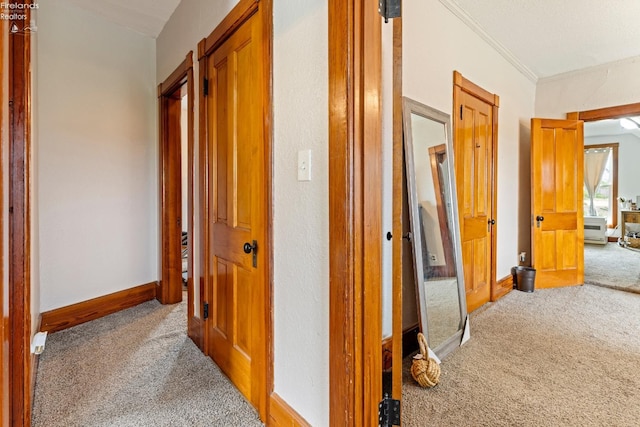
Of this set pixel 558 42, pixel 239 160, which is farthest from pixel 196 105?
pixel 558 42

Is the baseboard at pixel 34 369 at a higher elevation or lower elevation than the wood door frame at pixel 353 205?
lower

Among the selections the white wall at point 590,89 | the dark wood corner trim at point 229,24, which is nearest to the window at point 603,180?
the white wall at point 590,89

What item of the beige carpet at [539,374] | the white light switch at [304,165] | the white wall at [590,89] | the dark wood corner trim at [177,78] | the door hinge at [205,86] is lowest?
the beige carpet at [539,374]

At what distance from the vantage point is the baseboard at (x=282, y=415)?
1.27m

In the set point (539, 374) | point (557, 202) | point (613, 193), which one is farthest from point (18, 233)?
point (613, 193)

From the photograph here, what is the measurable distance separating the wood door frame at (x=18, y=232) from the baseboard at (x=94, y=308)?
1.45 m

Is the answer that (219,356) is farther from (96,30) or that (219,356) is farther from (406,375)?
(96,30)

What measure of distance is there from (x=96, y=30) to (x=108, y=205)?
61.6 inches

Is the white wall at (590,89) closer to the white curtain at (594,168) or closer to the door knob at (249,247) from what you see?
the door knob at (249,247)

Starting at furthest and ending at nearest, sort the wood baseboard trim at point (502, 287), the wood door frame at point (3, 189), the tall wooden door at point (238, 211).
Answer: the wood baseboard trim at point (502, 287) < the tall wooden door at point (238, 211) < the wood door frame at point (3, 189)

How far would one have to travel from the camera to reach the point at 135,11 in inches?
105

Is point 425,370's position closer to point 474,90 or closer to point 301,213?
point 301,213

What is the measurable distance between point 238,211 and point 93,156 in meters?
1.91

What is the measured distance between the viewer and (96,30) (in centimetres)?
278
